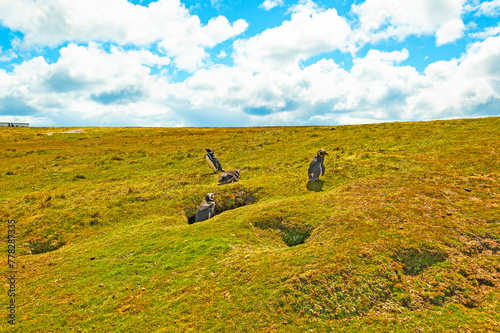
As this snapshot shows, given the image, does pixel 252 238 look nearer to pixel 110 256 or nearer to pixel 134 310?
pixel 134 310

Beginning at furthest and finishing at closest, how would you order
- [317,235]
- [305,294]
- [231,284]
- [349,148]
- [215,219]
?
[349,148] → [215,219] → [317,235] → [231,284] → [305,294]

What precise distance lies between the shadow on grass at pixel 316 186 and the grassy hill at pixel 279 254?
8.5 inches

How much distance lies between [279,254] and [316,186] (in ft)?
32.0

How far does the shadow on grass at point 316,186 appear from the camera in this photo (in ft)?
64.4

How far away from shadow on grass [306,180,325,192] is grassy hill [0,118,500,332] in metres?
0.22

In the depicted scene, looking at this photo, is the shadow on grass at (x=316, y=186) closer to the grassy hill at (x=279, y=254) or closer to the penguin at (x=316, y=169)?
the grassy hill at (x=279, y=254)

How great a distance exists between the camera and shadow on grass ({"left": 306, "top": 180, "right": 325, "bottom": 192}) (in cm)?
1964

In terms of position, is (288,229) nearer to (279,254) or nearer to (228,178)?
(279,254)

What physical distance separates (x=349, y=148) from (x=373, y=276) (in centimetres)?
2702

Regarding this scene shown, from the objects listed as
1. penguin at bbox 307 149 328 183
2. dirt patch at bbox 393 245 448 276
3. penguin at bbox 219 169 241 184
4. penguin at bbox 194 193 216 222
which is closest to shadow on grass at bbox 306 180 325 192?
penguin at bbox 307 149 328 183

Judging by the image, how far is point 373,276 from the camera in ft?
31.7

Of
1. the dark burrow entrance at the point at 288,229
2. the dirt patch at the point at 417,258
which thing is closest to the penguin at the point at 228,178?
the dark burrow entrance at the point at 288,229

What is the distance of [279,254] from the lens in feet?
37.4

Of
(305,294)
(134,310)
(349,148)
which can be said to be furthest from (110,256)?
(349,148)
